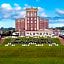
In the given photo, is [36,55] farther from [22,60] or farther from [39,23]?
[39,23]

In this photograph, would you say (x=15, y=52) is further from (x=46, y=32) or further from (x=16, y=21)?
(x=16, y=21)

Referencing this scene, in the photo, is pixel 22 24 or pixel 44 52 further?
pixel 22 24

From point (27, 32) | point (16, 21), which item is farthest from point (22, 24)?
point (27, 32)

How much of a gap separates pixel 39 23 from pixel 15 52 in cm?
5432

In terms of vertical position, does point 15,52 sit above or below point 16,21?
below

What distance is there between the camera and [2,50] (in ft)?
105

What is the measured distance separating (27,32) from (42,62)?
46.0m

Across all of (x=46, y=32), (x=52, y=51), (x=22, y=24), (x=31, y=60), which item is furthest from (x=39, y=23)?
(x=31, y=60)

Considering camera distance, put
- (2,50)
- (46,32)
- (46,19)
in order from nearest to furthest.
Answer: (2,50)
(46,32)
(46,19)

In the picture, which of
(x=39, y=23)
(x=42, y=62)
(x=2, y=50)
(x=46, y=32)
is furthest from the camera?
(x=39, y=23)

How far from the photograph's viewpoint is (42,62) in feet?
83.2

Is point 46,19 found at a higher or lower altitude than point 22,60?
higher

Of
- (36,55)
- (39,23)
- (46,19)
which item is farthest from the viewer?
(46,19)

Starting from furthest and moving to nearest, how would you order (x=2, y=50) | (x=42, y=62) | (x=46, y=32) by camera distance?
(x=46, y=32), (x=2, y=50), (x=42, y=62)
